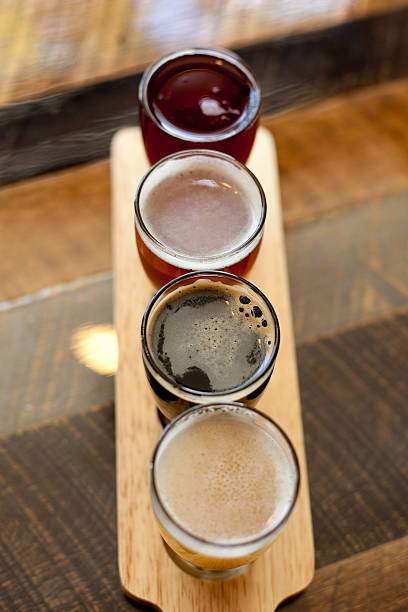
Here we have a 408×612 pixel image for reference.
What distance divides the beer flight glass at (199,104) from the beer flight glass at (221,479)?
37 cm

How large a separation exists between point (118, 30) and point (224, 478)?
3.30 ft

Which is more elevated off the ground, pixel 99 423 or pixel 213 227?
pixel 213 227

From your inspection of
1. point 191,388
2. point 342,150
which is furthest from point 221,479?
point 342,150

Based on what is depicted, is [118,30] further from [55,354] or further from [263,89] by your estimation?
[55,354]

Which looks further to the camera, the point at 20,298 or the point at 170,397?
the point at 20,298

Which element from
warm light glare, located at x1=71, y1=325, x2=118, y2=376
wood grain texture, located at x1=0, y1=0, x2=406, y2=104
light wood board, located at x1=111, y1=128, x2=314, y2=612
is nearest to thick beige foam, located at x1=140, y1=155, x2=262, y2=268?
light wood board, located at x1=111, y1=128, x2=314, y2=612

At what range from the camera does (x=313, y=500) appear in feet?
3.04

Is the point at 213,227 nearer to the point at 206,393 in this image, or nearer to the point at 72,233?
the point at 206,393

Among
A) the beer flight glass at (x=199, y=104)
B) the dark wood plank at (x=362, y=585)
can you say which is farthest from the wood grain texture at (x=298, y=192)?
the dark wood plank at (x=362, y=585)

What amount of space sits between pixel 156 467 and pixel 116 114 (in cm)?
81

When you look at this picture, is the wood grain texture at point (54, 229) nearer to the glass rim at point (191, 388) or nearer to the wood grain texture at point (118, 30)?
the wood grain texture at point (118, 30)

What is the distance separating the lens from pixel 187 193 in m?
0.86

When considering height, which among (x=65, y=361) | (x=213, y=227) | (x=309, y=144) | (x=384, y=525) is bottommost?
(x=384, y=525)

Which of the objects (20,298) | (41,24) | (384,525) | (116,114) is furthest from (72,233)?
(384,525)
